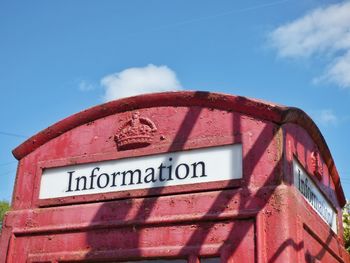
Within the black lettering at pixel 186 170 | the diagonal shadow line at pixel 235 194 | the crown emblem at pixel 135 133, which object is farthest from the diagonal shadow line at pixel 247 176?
the crown emblem at pixel 135 133

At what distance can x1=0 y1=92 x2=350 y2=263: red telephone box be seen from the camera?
15.5 feet

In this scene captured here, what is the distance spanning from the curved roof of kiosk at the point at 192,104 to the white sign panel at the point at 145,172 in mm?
391

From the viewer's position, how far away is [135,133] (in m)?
5.48

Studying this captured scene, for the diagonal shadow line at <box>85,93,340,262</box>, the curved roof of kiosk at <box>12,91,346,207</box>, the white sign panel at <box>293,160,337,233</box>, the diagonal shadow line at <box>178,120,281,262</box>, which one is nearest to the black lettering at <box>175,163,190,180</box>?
the diagonal shadow line at <box>85,93,340,262</box>

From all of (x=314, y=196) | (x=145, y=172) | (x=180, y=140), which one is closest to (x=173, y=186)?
(x=145, y=172)

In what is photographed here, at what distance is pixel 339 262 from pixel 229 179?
2.40 metres

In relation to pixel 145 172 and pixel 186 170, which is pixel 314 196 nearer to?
pixel 186 170

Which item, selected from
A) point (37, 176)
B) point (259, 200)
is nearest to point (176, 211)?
point (259, 200)

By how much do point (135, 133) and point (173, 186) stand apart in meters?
0.74

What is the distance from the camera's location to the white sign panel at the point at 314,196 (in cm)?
519

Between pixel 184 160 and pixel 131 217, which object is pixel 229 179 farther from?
pixel 131 217

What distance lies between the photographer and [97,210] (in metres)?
5.35

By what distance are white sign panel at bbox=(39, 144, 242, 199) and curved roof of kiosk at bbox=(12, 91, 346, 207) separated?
391 mm

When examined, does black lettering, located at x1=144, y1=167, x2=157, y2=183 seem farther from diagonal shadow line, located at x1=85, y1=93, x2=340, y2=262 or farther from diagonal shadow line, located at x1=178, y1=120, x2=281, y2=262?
diagonal shadow line, located at x1=178, y1=120, x2=281, y2=262
